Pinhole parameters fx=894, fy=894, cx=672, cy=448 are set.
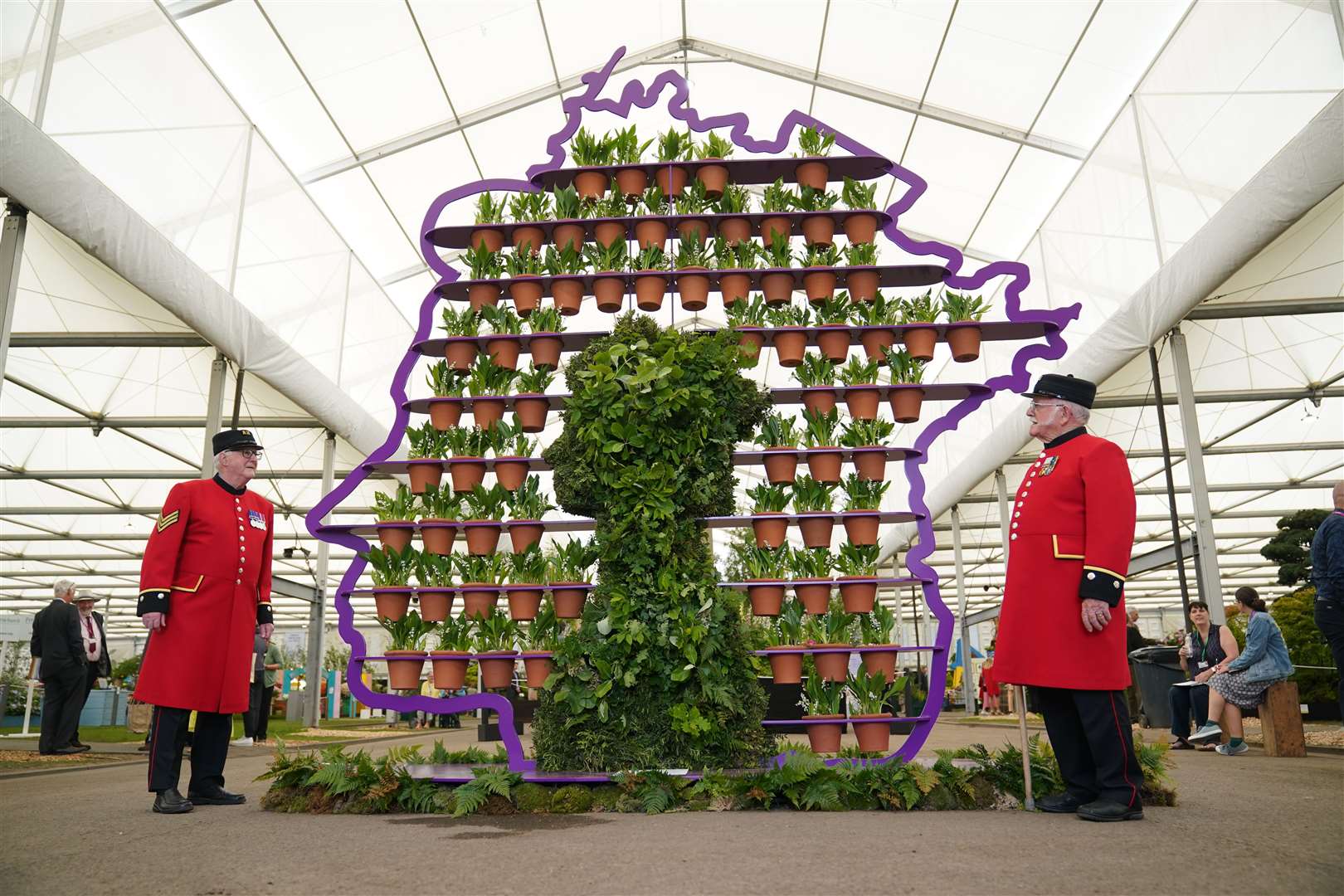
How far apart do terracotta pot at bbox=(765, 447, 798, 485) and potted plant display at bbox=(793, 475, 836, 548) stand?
0.18 ft

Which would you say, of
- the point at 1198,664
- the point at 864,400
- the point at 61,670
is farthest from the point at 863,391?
the point at 61,670

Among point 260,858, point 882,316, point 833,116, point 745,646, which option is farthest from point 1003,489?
point 260,858

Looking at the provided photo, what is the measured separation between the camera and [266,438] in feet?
41.0

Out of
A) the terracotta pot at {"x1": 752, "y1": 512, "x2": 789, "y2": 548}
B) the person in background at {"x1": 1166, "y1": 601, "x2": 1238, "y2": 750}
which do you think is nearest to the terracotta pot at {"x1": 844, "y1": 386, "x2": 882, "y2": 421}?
the terracotta pot at {"x1": 752, "y1": 512, "x2": 789, "y2": 548}

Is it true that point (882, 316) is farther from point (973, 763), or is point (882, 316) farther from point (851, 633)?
point (973, 763)

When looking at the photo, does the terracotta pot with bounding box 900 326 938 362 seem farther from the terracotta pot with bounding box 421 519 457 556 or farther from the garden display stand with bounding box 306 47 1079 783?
the terracotta pot with bounding box 421 519 457 556

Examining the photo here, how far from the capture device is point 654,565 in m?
4.07

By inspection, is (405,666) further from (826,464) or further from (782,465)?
(826,464)

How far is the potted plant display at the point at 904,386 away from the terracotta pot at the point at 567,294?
1.66 m

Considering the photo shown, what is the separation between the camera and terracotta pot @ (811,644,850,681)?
13.7 feet

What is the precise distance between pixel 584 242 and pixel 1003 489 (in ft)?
33.1

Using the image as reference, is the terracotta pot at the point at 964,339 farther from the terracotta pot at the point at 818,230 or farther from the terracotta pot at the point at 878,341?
the terracotta pot at the point at 818,230

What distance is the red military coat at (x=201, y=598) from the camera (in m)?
3.85

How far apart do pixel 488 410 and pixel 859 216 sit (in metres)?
2.23
